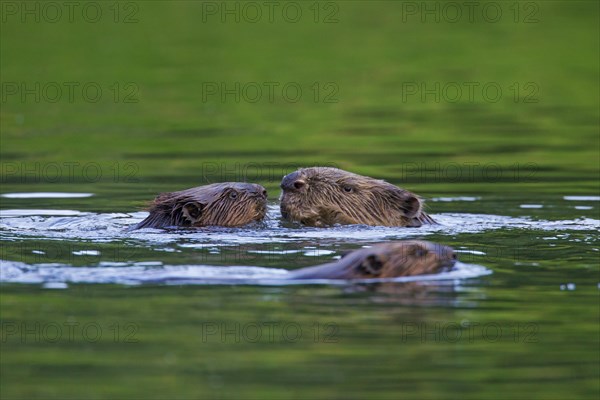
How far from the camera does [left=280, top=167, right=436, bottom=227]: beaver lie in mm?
11734

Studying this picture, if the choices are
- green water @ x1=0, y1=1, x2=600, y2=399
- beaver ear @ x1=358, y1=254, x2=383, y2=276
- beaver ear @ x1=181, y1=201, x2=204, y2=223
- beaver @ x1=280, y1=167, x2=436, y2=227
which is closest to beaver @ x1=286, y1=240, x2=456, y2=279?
beaver ear @ x1=358, y1=254, x2=383, y2=276

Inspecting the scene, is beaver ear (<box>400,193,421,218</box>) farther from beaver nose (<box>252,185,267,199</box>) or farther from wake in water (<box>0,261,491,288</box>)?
wake in water (<box>0,261,491,288</box>)

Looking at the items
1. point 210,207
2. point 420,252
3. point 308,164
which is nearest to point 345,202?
point 210,207

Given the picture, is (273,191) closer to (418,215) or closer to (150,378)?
(418,215)

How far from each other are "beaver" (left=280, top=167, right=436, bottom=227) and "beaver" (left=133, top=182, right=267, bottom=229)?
0.29 metres

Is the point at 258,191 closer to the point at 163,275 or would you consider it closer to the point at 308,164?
the point at 163,275

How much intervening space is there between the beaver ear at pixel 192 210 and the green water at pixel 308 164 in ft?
2.36

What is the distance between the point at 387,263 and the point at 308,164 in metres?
7.28

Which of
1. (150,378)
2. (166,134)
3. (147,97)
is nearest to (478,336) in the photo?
(150,378)

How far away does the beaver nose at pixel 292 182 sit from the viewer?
38.1 ft

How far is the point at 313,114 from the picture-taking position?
21.0 metres

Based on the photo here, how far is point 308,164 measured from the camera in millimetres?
16031

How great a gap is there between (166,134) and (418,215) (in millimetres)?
7488

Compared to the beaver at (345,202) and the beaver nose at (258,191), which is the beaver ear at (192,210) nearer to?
the beaver nose at (258,191)
